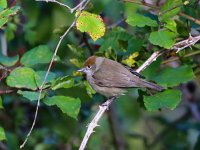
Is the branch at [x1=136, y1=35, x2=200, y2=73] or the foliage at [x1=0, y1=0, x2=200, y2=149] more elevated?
the branch at [x1=136, y1=35, x2=200, y2=73]

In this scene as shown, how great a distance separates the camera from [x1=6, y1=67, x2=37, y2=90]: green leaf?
3430mm

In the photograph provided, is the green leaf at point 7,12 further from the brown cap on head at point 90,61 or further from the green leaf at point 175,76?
the green leaf at point 175,76

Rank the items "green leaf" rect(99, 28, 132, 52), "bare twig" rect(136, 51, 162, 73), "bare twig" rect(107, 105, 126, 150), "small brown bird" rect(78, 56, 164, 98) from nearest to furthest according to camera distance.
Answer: "bare twig" rect(136, 51, 162, 73), "green leaf" rect(99, 28, 132, 52), "small brown bird" rect(78, 56, 164, 98), "bare twig" rect(107, 105, 126, 150)

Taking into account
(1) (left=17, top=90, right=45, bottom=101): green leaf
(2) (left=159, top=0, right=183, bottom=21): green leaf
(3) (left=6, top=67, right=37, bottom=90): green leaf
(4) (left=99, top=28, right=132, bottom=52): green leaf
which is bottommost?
(1) (left=17, top=90, right=45, bottom=101): green leaf

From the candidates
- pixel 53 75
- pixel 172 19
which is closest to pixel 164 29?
pixel 172 19

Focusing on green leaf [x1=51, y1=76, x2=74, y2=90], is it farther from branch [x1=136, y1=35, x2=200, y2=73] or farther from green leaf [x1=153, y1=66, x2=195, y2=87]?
green leaf [x1=153, y1=66, x2=195, y2=87]

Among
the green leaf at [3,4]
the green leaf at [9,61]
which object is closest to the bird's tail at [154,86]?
the green leaf at [9,61]

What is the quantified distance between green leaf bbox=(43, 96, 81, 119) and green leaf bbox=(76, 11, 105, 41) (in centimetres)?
42

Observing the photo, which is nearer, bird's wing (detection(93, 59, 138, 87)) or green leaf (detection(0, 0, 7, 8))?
green leaf (detection(0, 0, 7, 8))

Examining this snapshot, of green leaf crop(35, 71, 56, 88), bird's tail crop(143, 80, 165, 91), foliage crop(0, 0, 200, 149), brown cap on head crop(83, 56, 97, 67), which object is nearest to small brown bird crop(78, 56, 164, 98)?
brown cap on head crop(83, 56, 97, 67)

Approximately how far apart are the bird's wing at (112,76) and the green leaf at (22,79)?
3.07 ft

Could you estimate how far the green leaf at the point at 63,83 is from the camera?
11.3 ft

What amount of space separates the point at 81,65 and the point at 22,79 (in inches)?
23.8

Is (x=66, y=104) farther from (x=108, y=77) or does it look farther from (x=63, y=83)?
(x=108, y=77)
